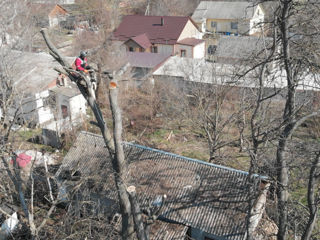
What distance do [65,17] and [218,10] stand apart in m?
18.2

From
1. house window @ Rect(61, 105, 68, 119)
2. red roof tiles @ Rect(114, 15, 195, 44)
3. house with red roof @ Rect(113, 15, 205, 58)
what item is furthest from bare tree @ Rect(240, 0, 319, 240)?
red roof tiles @ Rect(114, 15, 195, 44)

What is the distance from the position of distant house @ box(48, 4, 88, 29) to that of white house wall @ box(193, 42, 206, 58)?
14.4 m

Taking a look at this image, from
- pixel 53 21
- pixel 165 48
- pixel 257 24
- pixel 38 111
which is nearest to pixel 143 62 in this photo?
pixel 165 48

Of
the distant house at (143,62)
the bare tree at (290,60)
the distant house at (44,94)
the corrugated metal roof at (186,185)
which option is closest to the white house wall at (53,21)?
the distant house at (143,62)

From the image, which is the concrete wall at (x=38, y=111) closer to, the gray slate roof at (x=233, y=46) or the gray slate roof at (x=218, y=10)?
the gray slate roof at (x=233, y=46)

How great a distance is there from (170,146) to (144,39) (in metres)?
14.9

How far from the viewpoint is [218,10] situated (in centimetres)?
3791

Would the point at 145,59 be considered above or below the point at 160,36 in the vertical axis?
below

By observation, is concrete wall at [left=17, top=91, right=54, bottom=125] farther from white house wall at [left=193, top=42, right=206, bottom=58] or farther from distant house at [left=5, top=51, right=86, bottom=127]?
white house wall at [left=193, top=42, right=206, bottom=58]

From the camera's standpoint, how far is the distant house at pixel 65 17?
3744 centimetres

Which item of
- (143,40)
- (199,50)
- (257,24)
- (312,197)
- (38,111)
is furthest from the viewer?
(199,50)

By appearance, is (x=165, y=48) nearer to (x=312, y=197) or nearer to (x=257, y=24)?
(x=257, y=24)

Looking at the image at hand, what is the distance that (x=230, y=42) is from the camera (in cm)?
2516

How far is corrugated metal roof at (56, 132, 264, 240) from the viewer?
946 cm
